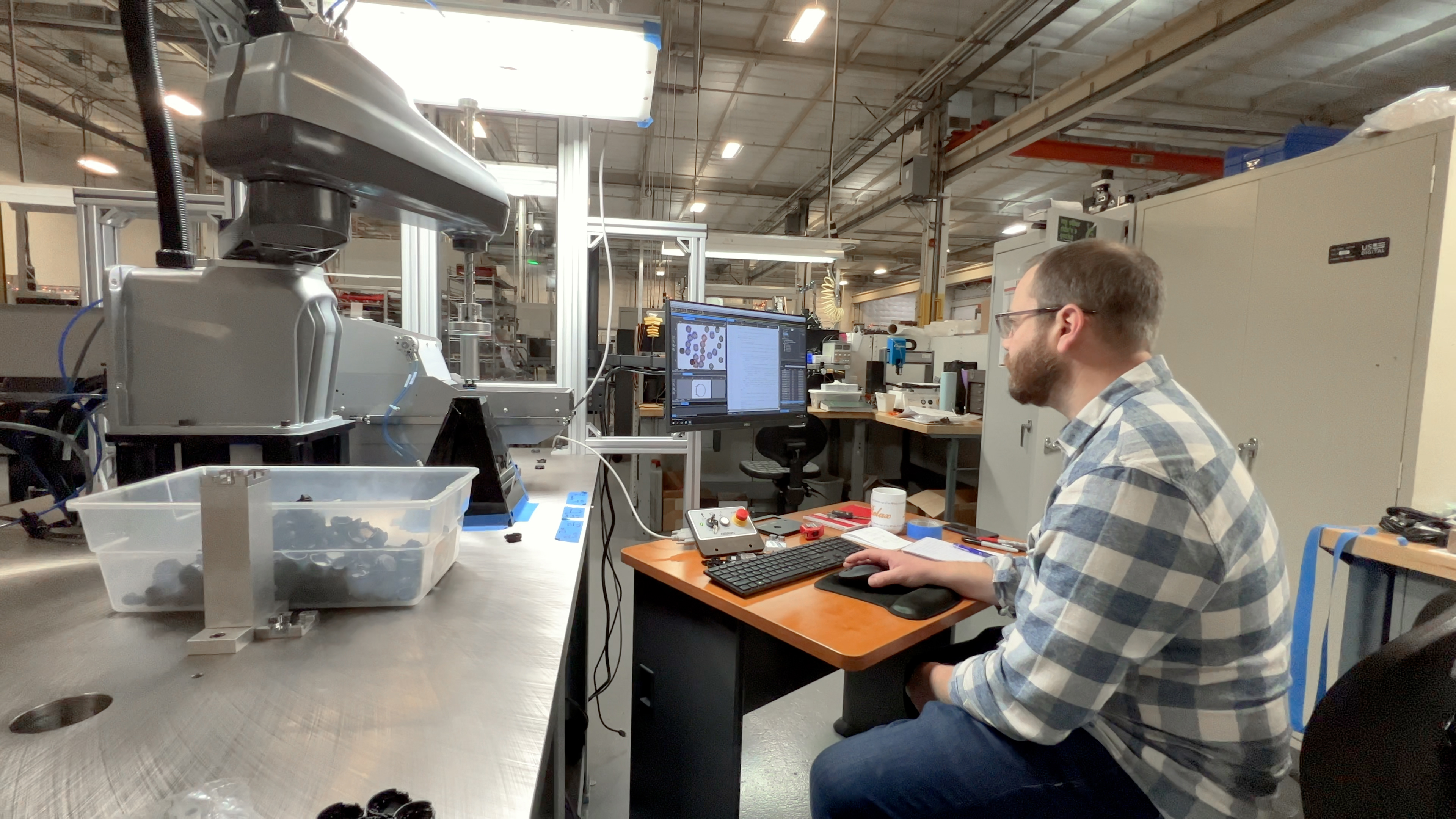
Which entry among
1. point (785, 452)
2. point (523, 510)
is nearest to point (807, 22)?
point (785, 452)

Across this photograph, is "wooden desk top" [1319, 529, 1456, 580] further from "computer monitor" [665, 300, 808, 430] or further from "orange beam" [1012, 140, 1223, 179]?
"orange beam" [1012, 140, 1223, 179]

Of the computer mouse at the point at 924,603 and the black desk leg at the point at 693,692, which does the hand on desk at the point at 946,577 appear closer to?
the computer mouse at the point at 924,603

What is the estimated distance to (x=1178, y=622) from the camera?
764 millimetres

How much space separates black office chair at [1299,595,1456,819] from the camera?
664mm

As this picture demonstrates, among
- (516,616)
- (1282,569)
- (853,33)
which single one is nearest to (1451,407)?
(1282,569)

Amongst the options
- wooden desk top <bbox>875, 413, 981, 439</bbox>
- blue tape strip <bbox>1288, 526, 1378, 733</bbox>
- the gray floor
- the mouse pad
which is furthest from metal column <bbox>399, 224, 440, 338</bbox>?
blue tape strip <bbox>1288, 526, 1378, 733</bbox>

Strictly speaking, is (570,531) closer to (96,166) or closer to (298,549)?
(298,549)

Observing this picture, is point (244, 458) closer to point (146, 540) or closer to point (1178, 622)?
point (146, 540)

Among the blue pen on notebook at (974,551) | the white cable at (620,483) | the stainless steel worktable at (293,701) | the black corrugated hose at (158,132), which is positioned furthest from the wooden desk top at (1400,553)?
the black corrugated hose at (158,132)

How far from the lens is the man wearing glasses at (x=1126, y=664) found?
0.76 m

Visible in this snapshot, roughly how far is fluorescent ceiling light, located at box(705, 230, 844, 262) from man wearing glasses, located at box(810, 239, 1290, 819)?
291 cm

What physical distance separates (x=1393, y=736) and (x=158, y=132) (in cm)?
179

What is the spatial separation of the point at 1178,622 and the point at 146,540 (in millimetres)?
1249

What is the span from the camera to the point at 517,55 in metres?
1.31
